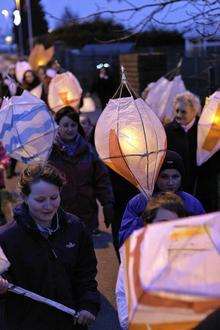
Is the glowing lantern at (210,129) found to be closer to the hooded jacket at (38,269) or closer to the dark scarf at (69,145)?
the dark scarf at (69,145)

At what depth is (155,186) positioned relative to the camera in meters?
3.97

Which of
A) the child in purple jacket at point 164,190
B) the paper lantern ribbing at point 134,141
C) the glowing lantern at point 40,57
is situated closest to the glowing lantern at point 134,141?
the paper lantern ribbing at point 134,141

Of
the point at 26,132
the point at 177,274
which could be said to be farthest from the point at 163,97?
the point at 177,274

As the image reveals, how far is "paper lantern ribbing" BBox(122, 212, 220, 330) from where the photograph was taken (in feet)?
5.60

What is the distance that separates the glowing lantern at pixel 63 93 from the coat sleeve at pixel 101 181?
9.94 ft

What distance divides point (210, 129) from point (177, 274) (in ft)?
10.4

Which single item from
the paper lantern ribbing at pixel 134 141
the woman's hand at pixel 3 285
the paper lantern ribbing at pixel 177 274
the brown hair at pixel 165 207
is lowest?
the woman's hand at pixel 3 285

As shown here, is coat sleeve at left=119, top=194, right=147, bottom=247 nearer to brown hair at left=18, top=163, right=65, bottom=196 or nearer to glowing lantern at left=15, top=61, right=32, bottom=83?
brown hair at left=18, top=163, right=65, bottom=196

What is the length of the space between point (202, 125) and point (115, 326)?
5.38 feet

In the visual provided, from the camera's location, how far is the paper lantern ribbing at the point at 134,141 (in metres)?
3.79

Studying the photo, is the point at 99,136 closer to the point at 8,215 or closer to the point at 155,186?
the point at 155,186

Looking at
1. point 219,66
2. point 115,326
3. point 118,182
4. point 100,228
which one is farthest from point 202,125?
point 219,66

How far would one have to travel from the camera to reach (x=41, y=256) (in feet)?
9.83

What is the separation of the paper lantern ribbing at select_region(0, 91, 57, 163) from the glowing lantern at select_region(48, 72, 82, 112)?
3412mm
